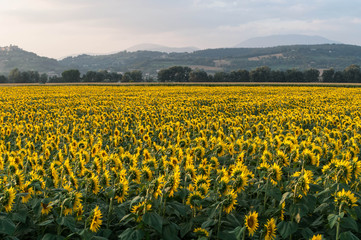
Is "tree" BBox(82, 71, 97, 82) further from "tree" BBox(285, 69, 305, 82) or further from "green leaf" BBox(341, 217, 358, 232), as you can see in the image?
"green leaf" BBox(341, 217, 358, 232)

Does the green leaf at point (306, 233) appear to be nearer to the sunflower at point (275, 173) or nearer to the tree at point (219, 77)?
the sunflower at point (275, 173)

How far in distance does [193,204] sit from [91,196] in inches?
62.6

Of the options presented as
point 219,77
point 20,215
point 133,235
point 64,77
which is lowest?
point 133,235

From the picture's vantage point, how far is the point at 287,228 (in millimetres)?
3934

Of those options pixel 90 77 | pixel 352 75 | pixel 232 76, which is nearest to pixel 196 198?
pixel 352 75

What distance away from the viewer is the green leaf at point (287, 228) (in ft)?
12.7

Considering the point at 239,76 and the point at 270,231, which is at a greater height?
the point at 239,76

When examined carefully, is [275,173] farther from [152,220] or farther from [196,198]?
[152,220]

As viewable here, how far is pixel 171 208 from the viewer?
4.36 metres

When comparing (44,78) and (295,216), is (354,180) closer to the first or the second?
(295,216)

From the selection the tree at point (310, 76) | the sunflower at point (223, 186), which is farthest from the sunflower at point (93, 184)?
the tree at point (310, 76)

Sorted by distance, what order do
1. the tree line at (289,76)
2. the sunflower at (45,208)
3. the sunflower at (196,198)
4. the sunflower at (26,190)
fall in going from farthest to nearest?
the tree line at (289,76)
the sunflower at (26,190)
the sunflower at (196,198)
the sunflower at (45,208)

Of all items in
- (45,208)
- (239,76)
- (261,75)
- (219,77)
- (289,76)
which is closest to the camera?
(45,208)

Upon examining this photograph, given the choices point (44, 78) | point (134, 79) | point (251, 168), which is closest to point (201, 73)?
point (134, 79)
